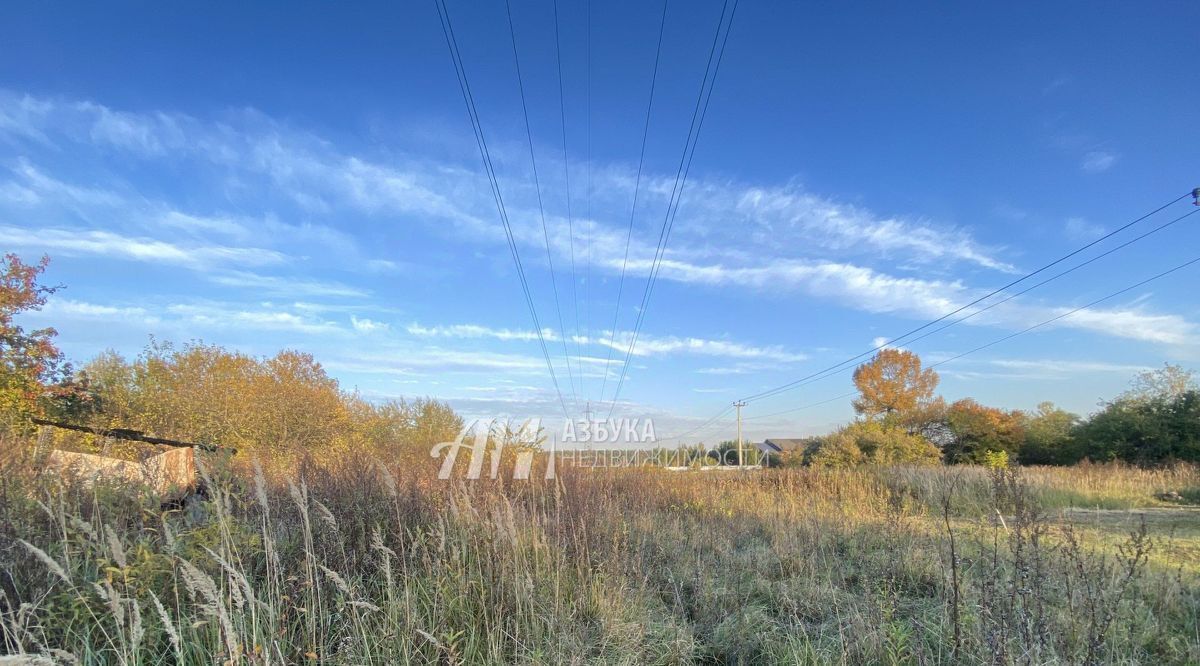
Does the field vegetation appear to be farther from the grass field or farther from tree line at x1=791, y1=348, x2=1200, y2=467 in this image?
tree line at x1=791, y1=348, x2=1200, y2=467

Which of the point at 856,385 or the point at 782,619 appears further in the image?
the point at 856,385

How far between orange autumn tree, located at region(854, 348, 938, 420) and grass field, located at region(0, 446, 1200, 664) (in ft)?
122

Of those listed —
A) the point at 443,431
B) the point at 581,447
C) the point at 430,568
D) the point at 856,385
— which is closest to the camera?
the point at 430,568

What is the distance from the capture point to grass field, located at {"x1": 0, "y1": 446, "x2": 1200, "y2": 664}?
2.68 m

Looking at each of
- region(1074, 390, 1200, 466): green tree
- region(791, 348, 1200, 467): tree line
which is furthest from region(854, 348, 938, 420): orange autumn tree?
region(1074, 390, 1200, 466): green tree

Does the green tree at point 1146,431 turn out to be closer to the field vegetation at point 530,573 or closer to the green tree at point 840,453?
the green tree at point 840,453

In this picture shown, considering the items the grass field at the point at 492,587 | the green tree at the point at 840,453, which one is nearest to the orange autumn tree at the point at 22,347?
the grass field at the point at 492,587

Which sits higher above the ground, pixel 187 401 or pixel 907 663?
pixel 187 401

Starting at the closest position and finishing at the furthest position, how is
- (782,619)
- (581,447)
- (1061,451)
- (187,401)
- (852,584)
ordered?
(782,619) < (852,584) < (581,447) < (187,401) < (1061,451)

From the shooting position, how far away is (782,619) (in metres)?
4.05

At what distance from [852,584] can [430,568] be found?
3.98 metres

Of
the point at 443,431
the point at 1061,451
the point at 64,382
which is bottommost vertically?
the point at 1061,451

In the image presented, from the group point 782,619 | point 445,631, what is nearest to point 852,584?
point 782,619

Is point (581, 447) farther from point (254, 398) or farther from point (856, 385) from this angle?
point (856, 385)
